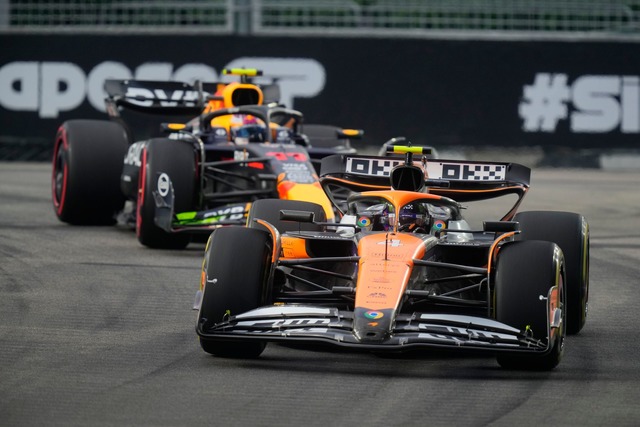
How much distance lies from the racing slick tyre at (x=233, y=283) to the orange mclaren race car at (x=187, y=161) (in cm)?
497

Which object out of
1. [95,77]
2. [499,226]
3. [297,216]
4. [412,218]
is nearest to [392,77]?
[95,77]

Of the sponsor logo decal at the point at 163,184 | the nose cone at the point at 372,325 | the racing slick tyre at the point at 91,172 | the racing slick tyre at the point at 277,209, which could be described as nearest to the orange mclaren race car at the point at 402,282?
the nose cone at the point at 372,325

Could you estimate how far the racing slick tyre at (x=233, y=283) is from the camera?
777cm

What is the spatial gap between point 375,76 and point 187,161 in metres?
10.7

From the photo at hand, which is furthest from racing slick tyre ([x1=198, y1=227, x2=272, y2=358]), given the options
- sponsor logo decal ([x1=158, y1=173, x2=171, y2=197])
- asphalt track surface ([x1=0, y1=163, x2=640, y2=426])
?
sponsor logo decal ([x1=158, y1=173, x2=171, y2=197])

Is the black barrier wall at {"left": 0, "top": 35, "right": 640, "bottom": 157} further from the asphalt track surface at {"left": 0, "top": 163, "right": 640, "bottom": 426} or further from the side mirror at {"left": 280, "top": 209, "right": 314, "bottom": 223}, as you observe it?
the side mirror at {"left": 280, "top": 209, "right": 314, "bottom": 223}

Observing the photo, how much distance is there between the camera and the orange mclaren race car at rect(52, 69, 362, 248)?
13.3 m

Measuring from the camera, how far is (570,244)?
29.7ft

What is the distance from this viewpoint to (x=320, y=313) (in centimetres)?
768

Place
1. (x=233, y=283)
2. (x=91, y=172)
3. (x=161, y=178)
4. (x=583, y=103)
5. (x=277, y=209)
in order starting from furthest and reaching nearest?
(x=583, y=103), (x=91, y=172), (x=161, y=178), (x=277, y=209), (x=233, y=283)

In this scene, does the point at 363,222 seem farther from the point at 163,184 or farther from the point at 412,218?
the point at 163,184

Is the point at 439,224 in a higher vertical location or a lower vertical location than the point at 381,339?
higher

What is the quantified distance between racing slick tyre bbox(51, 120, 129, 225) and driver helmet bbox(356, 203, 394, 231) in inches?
281

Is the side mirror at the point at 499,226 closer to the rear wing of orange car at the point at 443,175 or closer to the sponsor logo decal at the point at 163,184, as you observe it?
the rear wing of orange car at the point at 443,175
